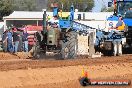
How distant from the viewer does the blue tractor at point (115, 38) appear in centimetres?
1938

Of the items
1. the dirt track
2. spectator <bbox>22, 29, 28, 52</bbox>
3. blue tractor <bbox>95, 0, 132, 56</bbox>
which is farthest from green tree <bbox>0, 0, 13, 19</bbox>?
the dirt track

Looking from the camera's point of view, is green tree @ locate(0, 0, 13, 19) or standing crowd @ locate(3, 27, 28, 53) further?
green tree @ locate(0, 0, 13, 19)

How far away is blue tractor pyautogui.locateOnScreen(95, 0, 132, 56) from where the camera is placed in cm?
1938

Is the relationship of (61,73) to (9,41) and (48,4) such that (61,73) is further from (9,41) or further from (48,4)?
(48,4)

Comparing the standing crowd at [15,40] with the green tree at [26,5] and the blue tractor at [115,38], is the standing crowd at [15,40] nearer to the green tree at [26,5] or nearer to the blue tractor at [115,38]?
the blue tractor at [115,38]

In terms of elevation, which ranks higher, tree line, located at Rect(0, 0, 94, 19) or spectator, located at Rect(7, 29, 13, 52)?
tree line, located at Rect(0, 0, 94, 19)

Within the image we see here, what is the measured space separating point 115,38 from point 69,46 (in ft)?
10.1

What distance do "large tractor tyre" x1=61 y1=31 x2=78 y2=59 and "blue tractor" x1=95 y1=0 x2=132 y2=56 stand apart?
2121 millimetres

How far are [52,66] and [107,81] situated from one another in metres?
7.53

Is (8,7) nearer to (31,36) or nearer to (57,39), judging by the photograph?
(31,36)

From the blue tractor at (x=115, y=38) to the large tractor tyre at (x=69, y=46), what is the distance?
2.12 meters

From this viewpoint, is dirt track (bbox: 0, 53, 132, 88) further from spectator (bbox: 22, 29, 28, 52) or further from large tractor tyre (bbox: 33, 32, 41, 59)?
spectator (bbox: 22, 29, 28, 52)

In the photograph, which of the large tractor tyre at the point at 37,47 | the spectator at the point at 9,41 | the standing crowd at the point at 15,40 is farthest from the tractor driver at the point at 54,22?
the spectator at the point at 9,41

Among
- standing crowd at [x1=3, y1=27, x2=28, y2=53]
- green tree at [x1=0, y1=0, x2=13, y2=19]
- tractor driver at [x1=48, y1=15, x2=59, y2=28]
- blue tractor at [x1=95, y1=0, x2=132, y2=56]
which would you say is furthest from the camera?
green tree at [x1=0, y1=0, x2=13, y2=19]
